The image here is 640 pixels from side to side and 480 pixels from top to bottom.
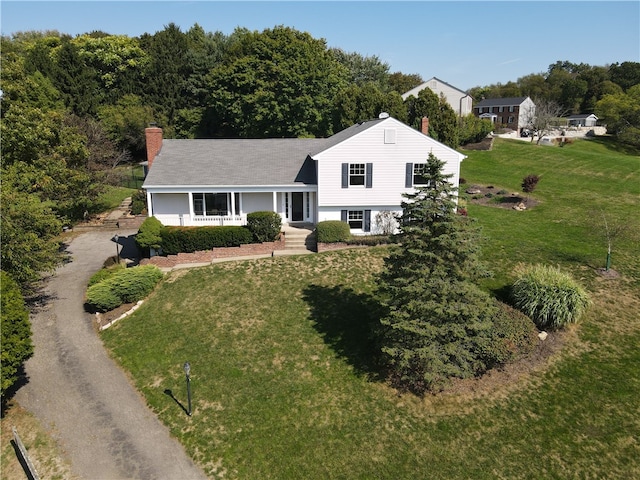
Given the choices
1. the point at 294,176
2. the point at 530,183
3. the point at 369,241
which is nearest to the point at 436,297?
the point at 369,241

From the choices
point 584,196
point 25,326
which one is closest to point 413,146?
point 584,196

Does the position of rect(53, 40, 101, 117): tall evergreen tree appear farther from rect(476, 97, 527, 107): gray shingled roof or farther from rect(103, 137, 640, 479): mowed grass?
rect(476, 97, 527, 107): gray shingled roof

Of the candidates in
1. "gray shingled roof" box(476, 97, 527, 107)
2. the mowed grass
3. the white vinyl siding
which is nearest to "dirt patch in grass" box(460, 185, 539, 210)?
the white vinyl siding

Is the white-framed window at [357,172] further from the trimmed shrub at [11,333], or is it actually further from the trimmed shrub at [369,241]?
the trimmed shrub at [11,333]

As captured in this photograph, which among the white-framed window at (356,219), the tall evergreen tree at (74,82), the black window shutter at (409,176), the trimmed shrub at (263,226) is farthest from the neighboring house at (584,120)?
the tall evergreen tree at (74,82)

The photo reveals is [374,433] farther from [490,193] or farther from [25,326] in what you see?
[490,193]

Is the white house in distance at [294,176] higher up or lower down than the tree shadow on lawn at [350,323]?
higher up
